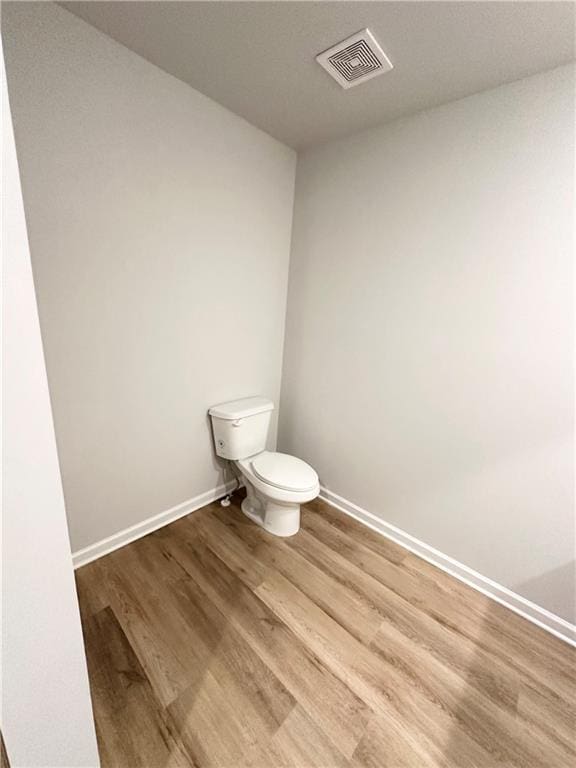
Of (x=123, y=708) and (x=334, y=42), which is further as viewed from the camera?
(x=334, y=42)

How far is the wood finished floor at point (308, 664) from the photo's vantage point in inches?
40.5

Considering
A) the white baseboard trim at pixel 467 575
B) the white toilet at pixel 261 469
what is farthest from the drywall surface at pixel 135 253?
the white baseboard trim at pixel 467 575

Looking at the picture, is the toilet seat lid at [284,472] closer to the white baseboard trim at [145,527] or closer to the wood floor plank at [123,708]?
the white baseboard trim at [145,527]

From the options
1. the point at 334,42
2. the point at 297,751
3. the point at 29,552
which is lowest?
the point at 297,751

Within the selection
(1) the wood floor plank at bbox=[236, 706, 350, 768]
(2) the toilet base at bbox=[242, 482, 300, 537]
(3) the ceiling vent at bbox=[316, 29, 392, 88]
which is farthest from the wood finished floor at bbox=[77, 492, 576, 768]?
(3) the ceiling vent at bbox=[316, 29, 392, 88]

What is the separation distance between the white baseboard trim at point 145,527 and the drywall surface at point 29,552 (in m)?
0.88

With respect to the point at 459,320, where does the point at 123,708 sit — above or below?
below

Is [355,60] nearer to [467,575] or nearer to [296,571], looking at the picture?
[296,571]

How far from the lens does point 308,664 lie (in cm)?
125

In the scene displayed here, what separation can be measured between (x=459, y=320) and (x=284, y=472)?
121 cm

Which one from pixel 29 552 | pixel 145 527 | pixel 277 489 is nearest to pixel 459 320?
pixel 277 489

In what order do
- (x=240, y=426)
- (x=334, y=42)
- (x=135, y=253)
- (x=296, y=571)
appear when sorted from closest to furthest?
(x=334, y=42) < (x=135, y=253) < (x=296, y=571) < (x=240, y=426)

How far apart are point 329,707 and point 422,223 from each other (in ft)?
6.73

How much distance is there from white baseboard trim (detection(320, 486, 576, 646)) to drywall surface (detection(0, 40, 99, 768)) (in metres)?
1.60
